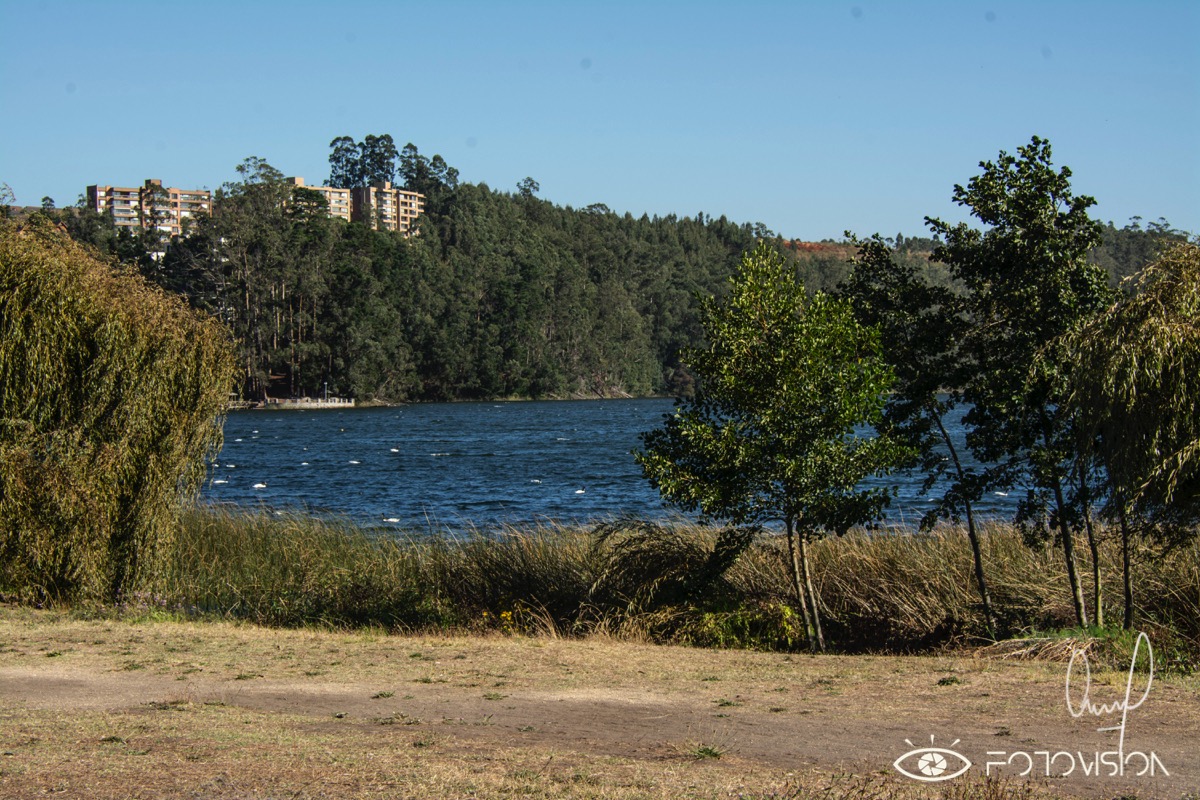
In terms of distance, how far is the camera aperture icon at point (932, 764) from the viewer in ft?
22.1

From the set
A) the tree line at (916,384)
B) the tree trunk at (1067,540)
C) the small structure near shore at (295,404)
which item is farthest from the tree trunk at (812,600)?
the small structure near shore at (295,404)

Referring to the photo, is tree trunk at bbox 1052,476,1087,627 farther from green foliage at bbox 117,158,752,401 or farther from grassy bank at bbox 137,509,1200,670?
green foliage at bbox 117,158,752,401

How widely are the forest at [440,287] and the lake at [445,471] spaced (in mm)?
10214

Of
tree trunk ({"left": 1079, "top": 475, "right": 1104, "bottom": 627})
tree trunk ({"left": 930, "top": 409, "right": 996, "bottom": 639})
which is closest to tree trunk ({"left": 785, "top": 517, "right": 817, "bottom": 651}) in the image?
tree trunk ({"left": 930, "top": 409, "right": 996, "bottom": 639})

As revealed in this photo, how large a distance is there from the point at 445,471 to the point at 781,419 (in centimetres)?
3809

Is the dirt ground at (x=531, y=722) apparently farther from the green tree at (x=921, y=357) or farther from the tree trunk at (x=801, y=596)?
the green tree at (x=921, y=357)

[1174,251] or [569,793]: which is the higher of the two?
[1174,251]

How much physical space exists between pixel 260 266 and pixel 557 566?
96343 millimetres

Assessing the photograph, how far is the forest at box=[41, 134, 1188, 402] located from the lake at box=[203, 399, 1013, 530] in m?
10.2

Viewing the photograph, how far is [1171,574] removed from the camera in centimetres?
1409

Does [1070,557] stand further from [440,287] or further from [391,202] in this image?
[391,202]

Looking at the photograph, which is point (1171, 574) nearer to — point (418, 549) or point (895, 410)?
point (895, 410)

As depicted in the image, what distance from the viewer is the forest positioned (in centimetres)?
10644

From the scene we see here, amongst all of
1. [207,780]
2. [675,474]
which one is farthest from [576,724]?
[675,474]
